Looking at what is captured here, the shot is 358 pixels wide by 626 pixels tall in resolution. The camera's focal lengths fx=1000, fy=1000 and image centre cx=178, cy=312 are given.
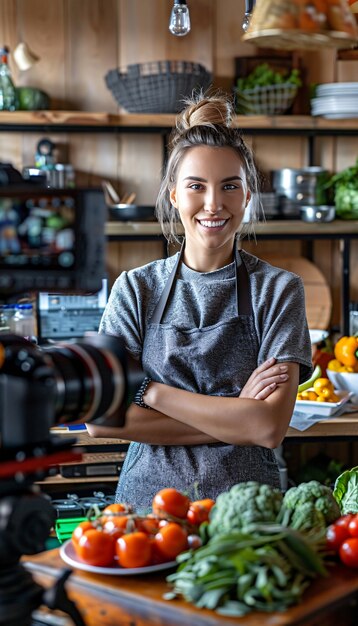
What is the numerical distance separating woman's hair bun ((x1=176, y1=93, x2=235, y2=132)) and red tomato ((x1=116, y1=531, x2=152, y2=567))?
119 cm

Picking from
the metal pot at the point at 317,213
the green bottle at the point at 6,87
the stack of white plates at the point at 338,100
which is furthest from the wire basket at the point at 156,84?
the metal pot at the point at 317,213

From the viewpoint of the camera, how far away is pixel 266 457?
8.10 ft

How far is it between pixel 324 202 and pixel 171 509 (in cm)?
315

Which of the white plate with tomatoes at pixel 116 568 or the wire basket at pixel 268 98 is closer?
the white plate with tomatoes at pixel 116 568

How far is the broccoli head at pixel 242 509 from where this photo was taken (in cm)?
177

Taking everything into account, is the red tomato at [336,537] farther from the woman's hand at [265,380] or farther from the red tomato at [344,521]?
the woman's hand at [265,380]

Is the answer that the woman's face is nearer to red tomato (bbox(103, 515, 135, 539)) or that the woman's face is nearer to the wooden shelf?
red tomato (bbox(103, 515, 135, 539))

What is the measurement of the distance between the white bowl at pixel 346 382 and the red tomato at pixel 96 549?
2.33 m

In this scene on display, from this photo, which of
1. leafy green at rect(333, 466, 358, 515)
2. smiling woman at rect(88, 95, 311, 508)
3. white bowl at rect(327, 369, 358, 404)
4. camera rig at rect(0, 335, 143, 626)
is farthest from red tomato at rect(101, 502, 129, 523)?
white bowl at rect(327, 369, 358, 404)

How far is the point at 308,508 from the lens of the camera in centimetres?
188

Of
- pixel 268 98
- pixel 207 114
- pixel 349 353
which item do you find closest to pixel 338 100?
pixel 268 98

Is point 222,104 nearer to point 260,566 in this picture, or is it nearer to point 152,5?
point 260,566

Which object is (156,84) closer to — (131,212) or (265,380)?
(131,212)

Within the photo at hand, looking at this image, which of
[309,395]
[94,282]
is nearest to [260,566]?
[94,282]
